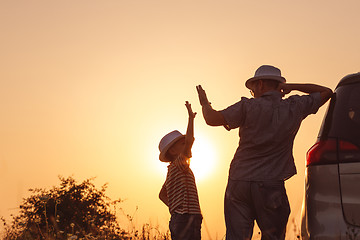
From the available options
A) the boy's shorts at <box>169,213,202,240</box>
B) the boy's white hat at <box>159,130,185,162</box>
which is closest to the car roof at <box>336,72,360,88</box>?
the boy's shorts at <box>169,213,202,240</box>

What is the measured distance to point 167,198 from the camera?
8148 mm

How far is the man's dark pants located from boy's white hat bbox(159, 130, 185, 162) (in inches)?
91.7

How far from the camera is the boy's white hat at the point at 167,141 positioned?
26.9 ft

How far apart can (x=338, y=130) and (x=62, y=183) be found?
20.3 m

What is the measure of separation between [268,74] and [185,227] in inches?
98.2

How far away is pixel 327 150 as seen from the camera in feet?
16.8

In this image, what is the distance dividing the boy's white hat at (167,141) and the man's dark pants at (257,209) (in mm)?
2329

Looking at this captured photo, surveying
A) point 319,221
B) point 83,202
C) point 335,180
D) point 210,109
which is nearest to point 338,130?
point 335,180

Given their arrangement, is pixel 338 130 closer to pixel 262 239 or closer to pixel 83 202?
pixel 262 239

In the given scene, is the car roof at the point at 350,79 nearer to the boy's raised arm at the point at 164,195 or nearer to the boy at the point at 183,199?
the boy at the point at 183,199

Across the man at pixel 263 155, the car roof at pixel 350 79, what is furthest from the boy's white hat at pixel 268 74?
the car roof at pixel 350 79

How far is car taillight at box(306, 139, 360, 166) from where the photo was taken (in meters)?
5.00

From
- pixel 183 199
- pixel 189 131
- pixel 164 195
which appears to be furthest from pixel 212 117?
pixel 164 195

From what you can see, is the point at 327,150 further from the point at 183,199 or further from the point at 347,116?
the point at 183,199
